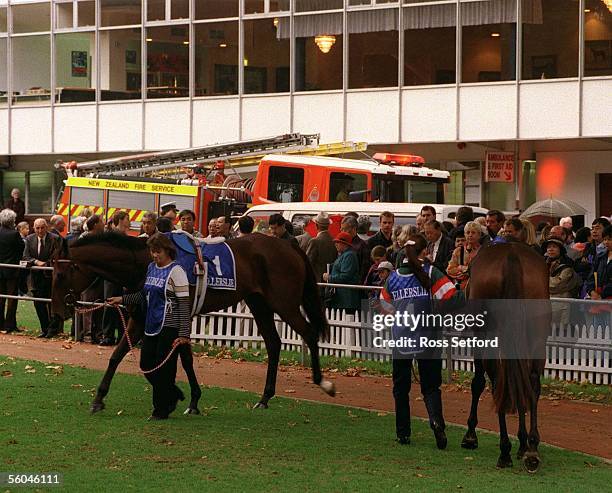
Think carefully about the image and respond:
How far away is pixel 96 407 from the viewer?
1210 cm

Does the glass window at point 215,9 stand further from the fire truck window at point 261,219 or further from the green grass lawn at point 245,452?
the green grass lawn at point 245,452

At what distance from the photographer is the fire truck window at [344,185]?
24.0 m

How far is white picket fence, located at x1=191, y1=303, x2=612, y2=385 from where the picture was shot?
14.3 metres

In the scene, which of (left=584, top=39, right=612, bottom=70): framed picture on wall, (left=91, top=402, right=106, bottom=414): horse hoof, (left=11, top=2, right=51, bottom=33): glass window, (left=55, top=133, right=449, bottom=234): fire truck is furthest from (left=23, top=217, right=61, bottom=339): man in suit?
(left=11, top=2, right=51, bottom=33): glass window

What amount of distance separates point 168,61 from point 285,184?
1498cm

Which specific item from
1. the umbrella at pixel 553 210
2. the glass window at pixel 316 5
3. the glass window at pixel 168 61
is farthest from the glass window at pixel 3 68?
the umbrella at pixel 553 210

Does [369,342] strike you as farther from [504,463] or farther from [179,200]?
[179,200]

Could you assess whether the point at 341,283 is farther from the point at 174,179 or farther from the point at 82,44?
the point at 82,44

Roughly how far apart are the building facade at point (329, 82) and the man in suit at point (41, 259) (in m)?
15.3

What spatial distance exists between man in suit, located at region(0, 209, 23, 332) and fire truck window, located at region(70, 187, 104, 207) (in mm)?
6153

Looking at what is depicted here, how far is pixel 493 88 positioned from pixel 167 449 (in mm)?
24033

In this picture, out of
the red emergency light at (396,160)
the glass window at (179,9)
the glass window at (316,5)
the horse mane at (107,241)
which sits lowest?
the horse mane at (107,241)

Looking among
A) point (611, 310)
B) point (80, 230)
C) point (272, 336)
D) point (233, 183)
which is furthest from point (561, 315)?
point (233, 183)

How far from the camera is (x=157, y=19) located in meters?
38.4
